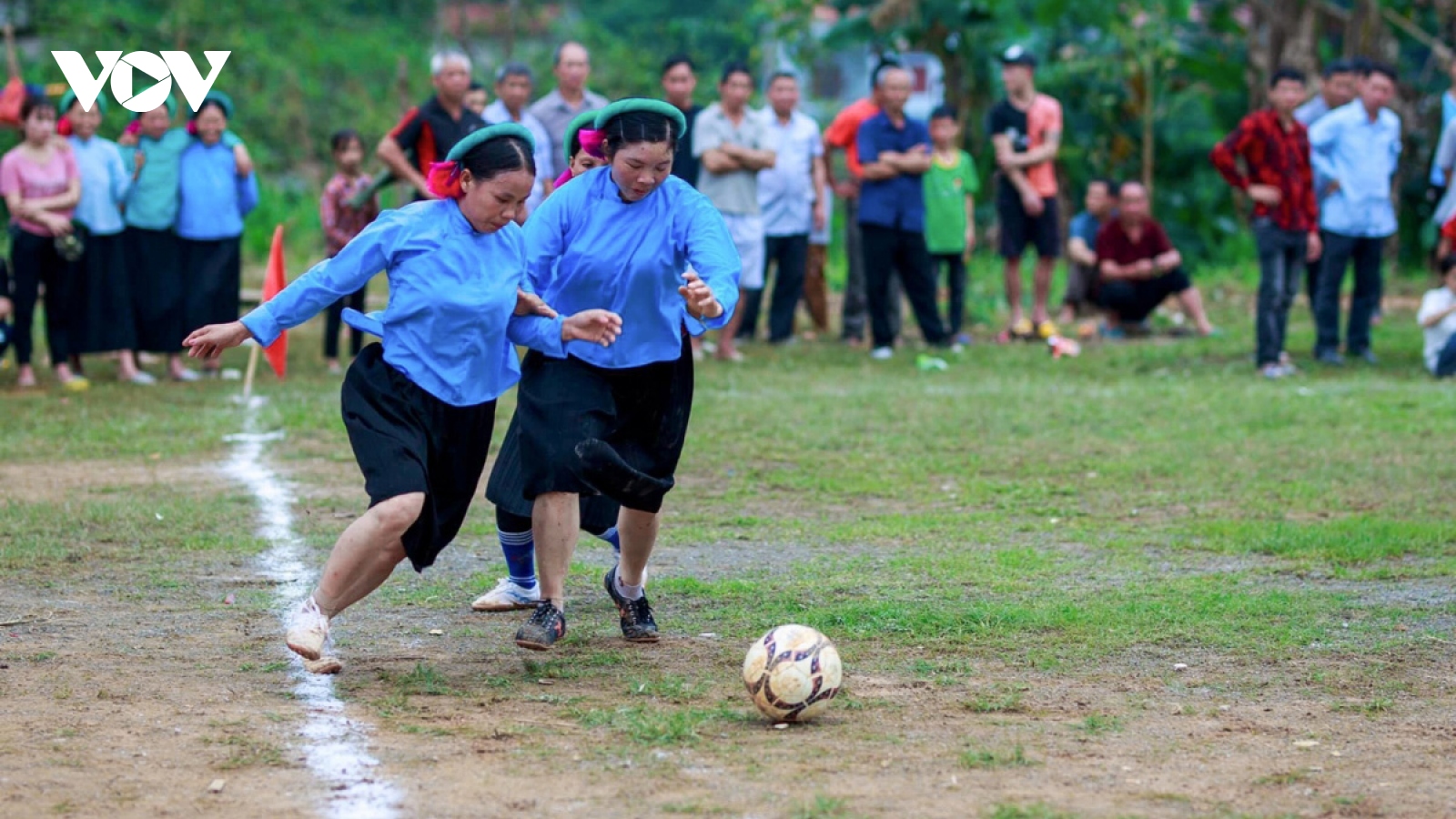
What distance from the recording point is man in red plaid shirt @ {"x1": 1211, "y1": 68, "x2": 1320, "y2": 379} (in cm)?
1243

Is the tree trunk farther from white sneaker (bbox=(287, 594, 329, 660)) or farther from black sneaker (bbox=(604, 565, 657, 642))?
white sneaker (bbox=(287, 594, 329, 660))

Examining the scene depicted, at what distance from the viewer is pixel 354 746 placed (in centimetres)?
478

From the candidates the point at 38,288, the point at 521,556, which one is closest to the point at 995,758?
the point at 521,556

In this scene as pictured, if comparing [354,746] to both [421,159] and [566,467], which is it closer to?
[566,467]

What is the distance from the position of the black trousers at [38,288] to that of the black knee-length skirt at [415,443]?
24.9 feet

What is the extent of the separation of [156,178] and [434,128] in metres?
2.11

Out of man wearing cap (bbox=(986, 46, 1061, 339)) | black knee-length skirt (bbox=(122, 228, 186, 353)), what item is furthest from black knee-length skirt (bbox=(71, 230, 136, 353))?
man wearing cap (bbox=(986, 46, 1061, 339))

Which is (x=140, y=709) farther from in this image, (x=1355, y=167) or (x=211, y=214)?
(x=1355, y=167)

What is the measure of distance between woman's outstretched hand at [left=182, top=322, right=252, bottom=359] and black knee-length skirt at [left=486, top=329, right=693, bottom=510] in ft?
2.93

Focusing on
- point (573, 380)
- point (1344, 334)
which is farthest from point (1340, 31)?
point (573, 380)

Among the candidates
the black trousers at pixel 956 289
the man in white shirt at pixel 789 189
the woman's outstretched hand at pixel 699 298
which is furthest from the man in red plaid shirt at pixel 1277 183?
the woman's outstretched hand at pixel 699 298

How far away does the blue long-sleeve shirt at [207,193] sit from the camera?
12.6m

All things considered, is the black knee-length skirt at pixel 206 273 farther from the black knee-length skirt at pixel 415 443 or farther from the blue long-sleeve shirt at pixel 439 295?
the blue long-sleeve shirt at pixel 439 295

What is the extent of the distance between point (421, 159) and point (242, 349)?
378 cm
